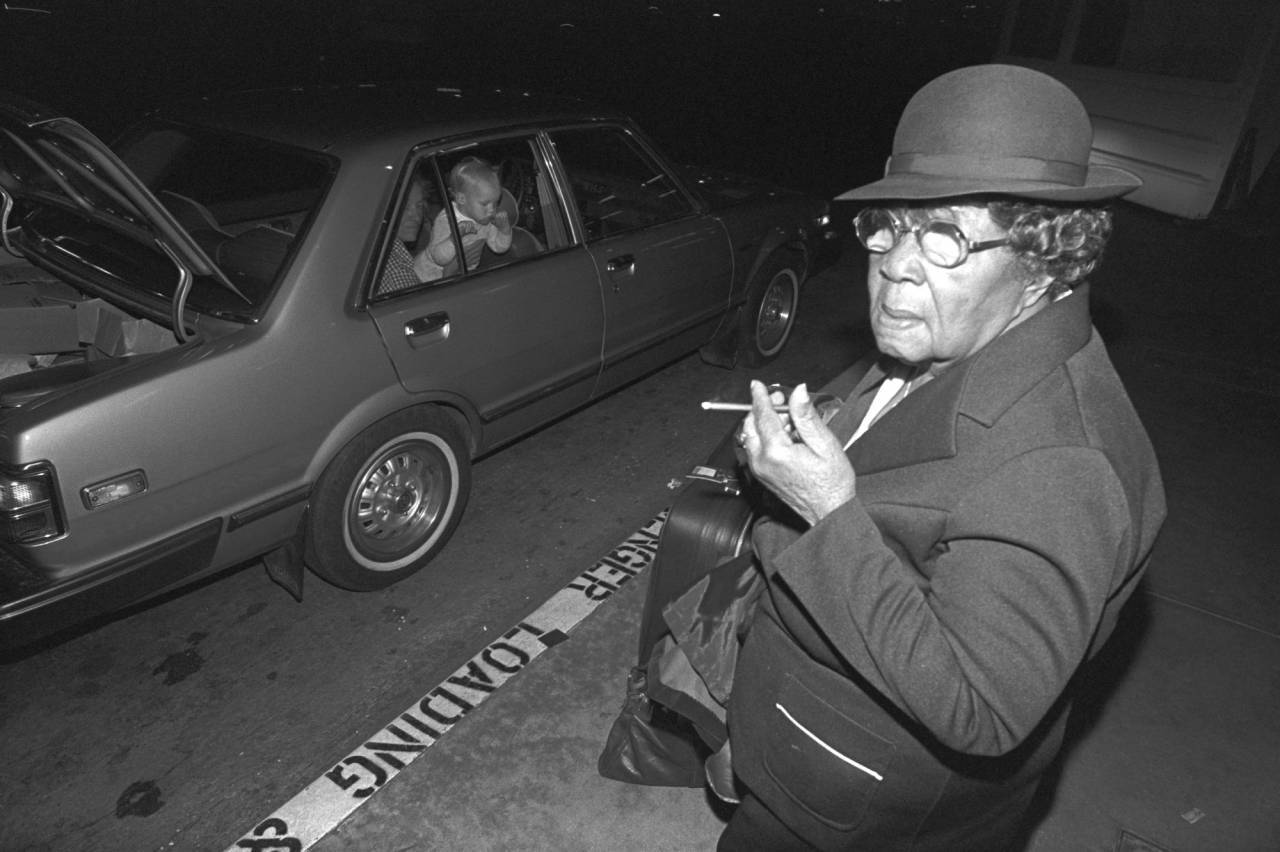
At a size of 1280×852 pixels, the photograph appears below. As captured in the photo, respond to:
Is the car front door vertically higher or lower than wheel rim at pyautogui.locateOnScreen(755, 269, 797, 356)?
higher

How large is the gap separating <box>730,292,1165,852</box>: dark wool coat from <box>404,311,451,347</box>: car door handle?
1899 mm

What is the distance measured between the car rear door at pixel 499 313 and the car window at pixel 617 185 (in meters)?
0.26

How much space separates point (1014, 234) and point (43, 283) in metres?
3.54

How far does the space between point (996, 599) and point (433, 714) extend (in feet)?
7.08

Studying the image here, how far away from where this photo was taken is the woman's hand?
1.28 m

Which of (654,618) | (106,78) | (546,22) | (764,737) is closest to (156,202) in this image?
(654,618)

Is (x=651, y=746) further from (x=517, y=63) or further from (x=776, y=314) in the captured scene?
(x=517, y=63)

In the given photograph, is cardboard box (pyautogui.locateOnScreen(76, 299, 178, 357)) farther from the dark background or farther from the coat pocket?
the dark background

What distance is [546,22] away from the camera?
22938 millimetres

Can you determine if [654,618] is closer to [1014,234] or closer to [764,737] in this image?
[764,737]

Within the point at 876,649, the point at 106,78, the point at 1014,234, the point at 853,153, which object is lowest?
the point at 853,153

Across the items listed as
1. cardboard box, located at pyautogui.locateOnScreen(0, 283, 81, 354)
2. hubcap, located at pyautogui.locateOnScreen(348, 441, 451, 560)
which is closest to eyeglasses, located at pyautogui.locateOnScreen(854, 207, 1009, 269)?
hubcap, located at pyautogui.locateOnScreen(348, 441, 451, 560)

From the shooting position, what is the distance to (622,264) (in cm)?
395

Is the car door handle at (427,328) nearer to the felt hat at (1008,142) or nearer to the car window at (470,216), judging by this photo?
the car window at (470,216)
